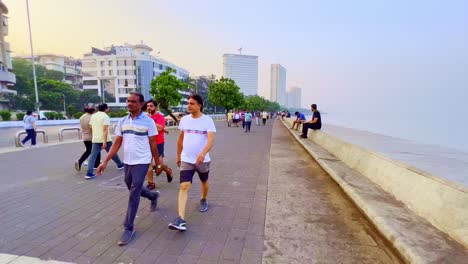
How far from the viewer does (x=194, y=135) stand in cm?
335

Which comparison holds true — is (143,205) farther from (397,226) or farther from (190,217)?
(397,226)

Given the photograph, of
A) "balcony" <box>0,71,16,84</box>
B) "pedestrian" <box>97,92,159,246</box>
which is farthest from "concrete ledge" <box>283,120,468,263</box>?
"balcony" <box>0,71,16,84</box>

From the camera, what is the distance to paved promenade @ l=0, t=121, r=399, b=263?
2723 millimetres

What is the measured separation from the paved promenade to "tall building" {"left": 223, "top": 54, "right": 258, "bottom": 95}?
143 m

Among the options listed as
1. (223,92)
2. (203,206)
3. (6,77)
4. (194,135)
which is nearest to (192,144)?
(194,135)

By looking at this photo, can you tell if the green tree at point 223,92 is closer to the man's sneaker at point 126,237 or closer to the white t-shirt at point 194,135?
the white t-shirt at point 194,135

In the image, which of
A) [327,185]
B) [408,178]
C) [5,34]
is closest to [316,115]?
[327,185]

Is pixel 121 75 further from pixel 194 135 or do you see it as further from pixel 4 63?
pixel 194 135

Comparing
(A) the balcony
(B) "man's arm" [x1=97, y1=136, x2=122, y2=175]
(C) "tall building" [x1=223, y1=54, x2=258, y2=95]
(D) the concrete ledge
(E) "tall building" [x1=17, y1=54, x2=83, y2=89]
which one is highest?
(C) "tall building" [x1=223, y1=54, x2=258, y2=95]

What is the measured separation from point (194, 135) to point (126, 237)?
147 centimetres

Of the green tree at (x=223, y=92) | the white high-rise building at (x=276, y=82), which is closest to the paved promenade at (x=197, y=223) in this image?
the green tree at (x=223, y=92)

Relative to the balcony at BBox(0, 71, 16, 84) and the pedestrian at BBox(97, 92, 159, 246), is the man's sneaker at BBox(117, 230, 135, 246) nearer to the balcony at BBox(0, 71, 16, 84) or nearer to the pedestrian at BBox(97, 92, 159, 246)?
the pedestrian at BBox(97, 92, 159, 246)

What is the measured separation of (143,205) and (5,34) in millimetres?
61080

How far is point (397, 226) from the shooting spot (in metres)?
3.01
